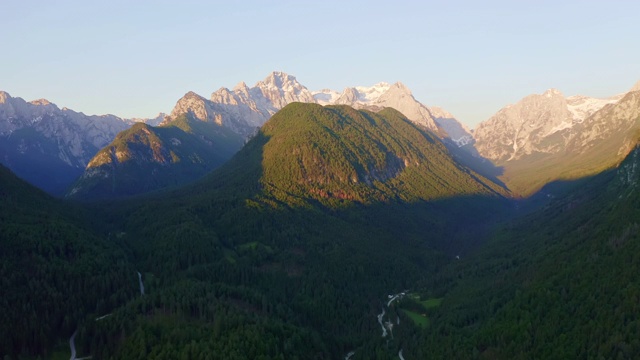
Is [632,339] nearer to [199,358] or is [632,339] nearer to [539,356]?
[539,356]

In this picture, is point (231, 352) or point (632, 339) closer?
point (632, 339)

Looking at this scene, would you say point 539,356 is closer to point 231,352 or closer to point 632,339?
point 632,339

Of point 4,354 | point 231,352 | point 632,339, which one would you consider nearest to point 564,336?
point 632,339

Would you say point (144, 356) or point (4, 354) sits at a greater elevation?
point (4, 354)

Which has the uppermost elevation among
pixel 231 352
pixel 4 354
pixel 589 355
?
pixel 4 354

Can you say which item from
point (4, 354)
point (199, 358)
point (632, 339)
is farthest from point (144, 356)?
point (632, 339)

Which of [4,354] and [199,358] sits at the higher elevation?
[4,354]

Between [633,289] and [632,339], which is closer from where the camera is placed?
[632,339]

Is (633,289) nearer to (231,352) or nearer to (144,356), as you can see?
(231,352)
